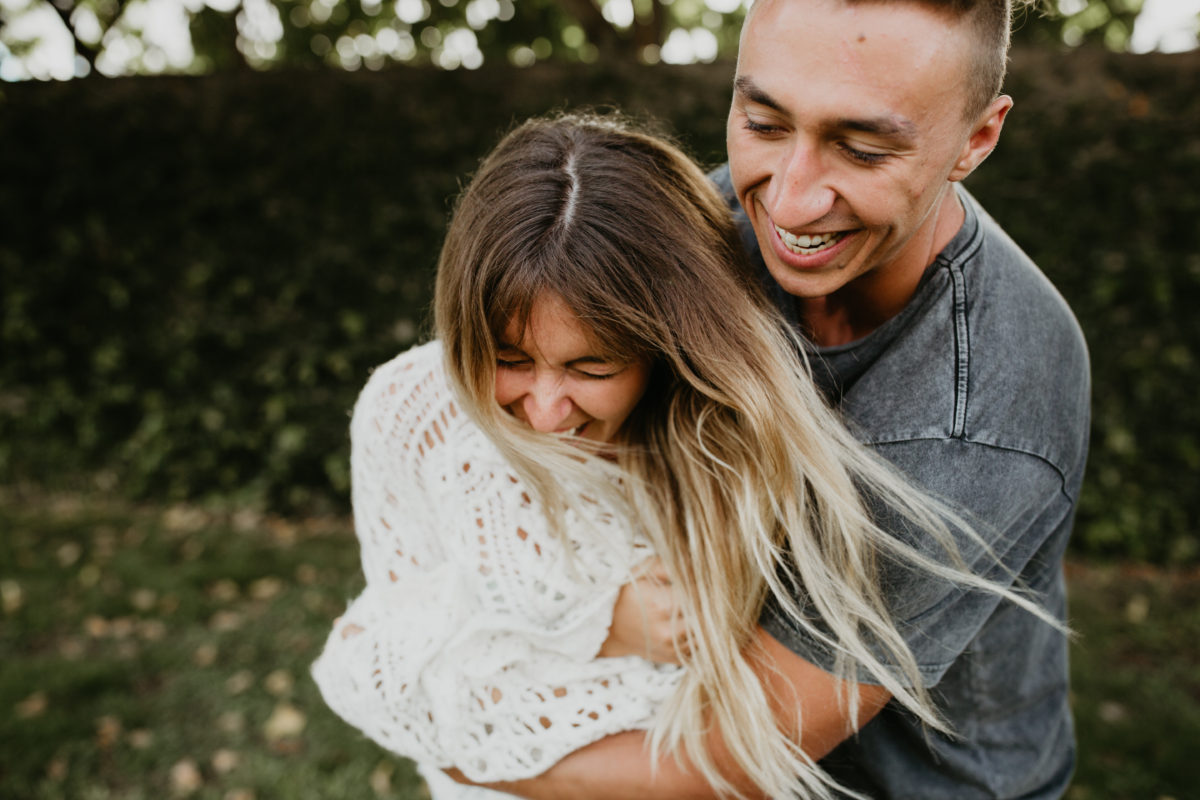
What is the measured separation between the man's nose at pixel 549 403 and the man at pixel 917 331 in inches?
20.4

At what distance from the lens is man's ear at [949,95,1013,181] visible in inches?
56.1

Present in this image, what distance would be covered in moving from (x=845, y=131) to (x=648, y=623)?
1.12 m

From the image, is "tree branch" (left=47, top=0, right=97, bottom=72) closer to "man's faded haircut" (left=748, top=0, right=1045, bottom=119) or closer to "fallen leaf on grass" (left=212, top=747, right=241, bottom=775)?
"fallen leaf on grass" (left=212, top=747, right=241, bottom=775)

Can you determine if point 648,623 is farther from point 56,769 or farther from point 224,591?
point 224,591

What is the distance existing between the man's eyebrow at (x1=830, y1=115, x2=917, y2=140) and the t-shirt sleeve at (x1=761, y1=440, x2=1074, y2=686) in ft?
1.80

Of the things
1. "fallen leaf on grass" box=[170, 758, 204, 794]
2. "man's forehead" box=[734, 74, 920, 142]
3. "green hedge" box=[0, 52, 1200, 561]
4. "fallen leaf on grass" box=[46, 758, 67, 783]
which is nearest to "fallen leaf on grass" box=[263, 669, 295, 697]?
"fallen leaf on grass" box=[170, 758, 204, 794]

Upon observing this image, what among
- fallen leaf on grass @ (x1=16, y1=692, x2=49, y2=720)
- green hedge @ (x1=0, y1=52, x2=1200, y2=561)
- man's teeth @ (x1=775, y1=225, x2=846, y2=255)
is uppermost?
man's teeth @ (x1=775, y1=225, x2=846, y2=255)

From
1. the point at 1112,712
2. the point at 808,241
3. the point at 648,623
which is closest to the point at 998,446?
the point at 808,241

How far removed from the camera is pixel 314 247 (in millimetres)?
5512

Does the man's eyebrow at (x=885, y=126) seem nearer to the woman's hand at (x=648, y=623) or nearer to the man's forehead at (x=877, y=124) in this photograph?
the man's forehead at (x=877, y=124)

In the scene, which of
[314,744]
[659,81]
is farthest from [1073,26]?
[314,744]

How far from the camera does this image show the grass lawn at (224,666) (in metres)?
3.56

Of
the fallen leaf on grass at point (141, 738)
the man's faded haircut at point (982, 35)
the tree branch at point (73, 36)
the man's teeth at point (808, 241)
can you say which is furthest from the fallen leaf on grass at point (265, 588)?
the man's faded haircut at point (982, 35)

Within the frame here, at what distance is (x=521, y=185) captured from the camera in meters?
1.76
